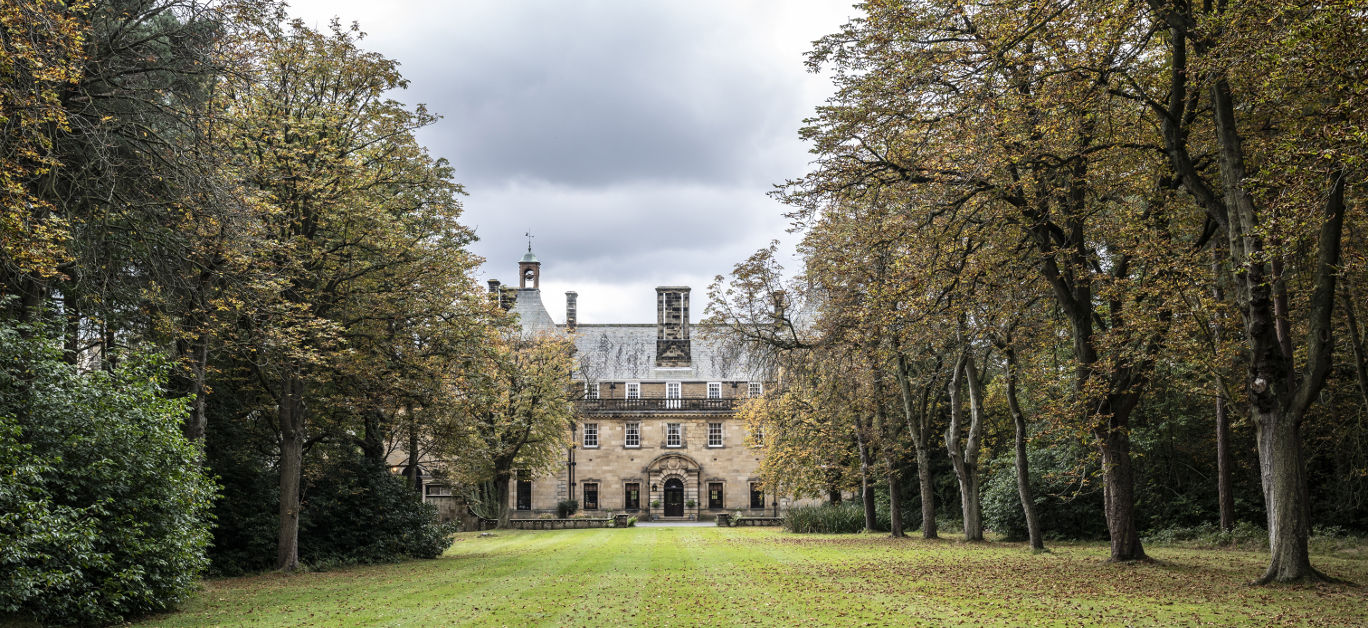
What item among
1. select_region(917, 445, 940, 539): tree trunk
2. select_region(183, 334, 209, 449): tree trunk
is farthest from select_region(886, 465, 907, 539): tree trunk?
select_region(183, 334, 209, 449): tree trunk

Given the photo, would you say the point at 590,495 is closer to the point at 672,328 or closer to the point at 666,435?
the point at 666,435

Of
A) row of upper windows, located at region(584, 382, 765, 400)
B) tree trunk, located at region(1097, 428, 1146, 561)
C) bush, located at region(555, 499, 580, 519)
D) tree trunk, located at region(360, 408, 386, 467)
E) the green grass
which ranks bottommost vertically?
bush, located at region(555, 499, 580, 519)

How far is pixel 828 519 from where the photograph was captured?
34344 millimetres

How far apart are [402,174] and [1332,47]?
1608 cm

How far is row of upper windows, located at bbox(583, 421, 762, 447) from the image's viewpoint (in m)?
55.0

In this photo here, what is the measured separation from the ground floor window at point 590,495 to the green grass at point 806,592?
113ft

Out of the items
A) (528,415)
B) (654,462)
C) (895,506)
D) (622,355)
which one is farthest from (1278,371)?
(622,355)

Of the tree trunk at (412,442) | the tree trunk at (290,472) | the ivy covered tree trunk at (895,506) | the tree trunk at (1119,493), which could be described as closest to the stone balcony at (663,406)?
the ivy covered tree trunk at (895,506)

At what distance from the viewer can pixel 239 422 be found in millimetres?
19688

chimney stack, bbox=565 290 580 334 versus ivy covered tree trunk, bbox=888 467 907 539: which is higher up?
chimney stack, bbox=565 290 580 334

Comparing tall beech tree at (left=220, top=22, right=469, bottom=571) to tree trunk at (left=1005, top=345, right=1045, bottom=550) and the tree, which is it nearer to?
tree trunk at (left=1005, top=345, right=1045, bottom=550)

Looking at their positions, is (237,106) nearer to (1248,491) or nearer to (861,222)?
(861,222)

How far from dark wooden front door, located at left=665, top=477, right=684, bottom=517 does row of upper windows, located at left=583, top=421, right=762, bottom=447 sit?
7.44 ft

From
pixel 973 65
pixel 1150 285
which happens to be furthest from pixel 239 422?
pixel 1150 285
